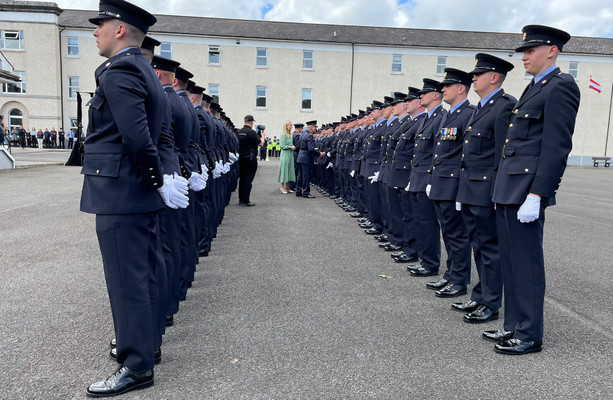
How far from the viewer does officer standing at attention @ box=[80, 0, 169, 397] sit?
2625 mm

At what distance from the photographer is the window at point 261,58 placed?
1603 inches

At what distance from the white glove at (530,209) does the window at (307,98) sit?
38.4 meters

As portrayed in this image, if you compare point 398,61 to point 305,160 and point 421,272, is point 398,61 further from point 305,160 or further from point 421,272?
point 421,272

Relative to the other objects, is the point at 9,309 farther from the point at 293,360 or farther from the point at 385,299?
the point at 385,299

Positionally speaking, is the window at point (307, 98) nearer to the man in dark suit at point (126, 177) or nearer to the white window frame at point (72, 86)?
the white window frame at point (72, 86)

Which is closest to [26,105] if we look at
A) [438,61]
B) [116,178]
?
[438,61]

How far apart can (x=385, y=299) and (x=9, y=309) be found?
3.45 m

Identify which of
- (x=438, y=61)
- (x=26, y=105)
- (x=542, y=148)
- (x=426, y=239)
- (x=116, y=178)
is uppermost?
(x=438, y=61)

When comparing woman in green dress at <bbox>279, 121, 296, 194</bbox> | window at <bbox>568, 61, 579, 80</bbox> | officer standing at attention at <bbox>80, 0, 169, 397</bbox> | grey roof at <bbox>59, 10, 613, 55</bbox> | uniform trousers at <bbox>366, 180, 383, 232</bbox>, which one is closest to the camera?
officer standing at attention at <bbox>80, 0, 169, 397</bbox>

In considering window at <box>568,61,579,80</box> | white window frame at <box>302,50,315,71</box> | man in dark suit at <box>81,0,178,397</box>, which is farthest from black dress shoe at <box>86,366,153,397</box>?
window at <box>568,61,579,80</box>

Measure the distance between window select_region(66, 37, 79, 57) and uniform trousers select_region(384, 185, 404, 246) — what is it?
40.8 metres

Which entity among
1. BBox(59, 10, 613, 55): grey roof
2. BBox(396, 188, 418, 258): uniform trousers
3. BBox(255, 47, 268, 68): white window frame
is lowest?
BBox(396, 188, 418, 258): uniform trousers

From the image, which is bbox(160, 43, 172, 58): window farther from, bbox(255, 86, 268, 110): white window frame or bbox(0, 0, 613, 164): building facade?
bbox(255, 86, 268, 110): white window frame

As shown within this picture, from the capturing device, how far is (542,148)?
134 inches
